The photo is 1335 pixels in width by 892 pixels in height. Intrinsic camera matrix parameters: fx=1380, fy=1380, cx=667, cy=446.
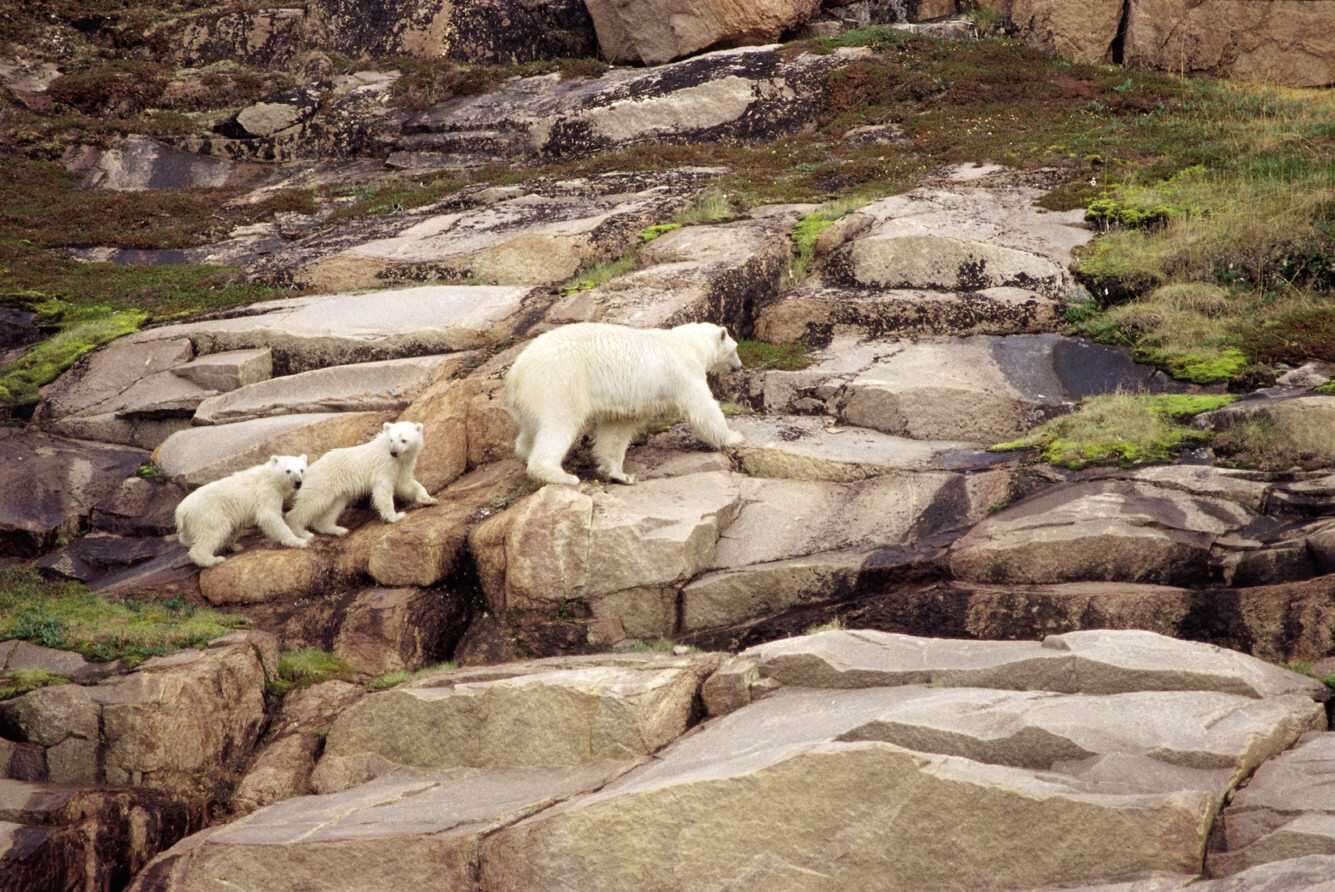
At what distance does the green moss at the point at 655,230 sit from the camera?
749 inches

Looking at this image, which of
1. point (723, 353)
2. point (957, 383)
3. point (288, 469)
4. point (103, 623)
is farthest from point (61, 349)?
point (957, 383)

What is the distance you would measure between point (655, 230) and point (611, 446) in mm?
6332

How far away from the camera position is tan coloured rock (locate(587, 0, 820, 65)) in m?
29.4

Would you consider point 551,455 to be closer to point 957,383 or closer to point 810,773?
point 957,383

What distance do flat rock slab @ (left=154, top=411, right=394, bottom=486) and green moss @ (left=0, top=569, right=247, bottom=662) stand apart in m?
1.89

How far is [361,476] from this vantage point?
522 inches

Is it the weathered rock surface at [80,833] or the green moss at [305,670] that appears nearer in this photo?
the weathered rock surface at [80,833]

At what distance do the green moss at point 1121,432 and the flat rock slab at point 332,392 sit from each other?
6.31 m

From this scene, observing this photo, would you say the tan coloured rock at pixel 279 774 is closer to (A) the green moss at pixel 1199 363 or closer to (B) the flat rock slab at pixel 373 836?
(B) the flat rock slab at pixel 373 836

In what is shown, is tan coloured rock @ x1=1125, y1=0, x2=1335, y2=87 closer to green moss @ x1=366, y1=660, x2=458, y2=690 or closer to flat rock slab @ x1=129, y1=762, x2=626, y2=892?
green moss @ x1=366, y1=660, x2=458, y2=690

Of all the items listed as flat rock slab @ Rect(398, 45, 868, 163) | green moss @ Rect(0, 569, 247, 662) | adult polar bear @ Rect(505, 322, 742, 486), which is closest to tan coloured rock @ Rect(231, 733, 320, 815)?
green moss @ Rect(0, 569, 247, 662)

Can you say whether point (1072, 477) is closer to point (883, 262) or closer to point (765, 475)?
point (765, 475)

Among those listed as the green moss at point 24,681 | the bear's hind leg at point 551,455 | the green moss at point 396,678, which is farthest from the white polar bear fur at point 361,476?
the green moss at point 24,681

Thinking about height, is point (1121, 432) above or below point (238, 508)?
above
